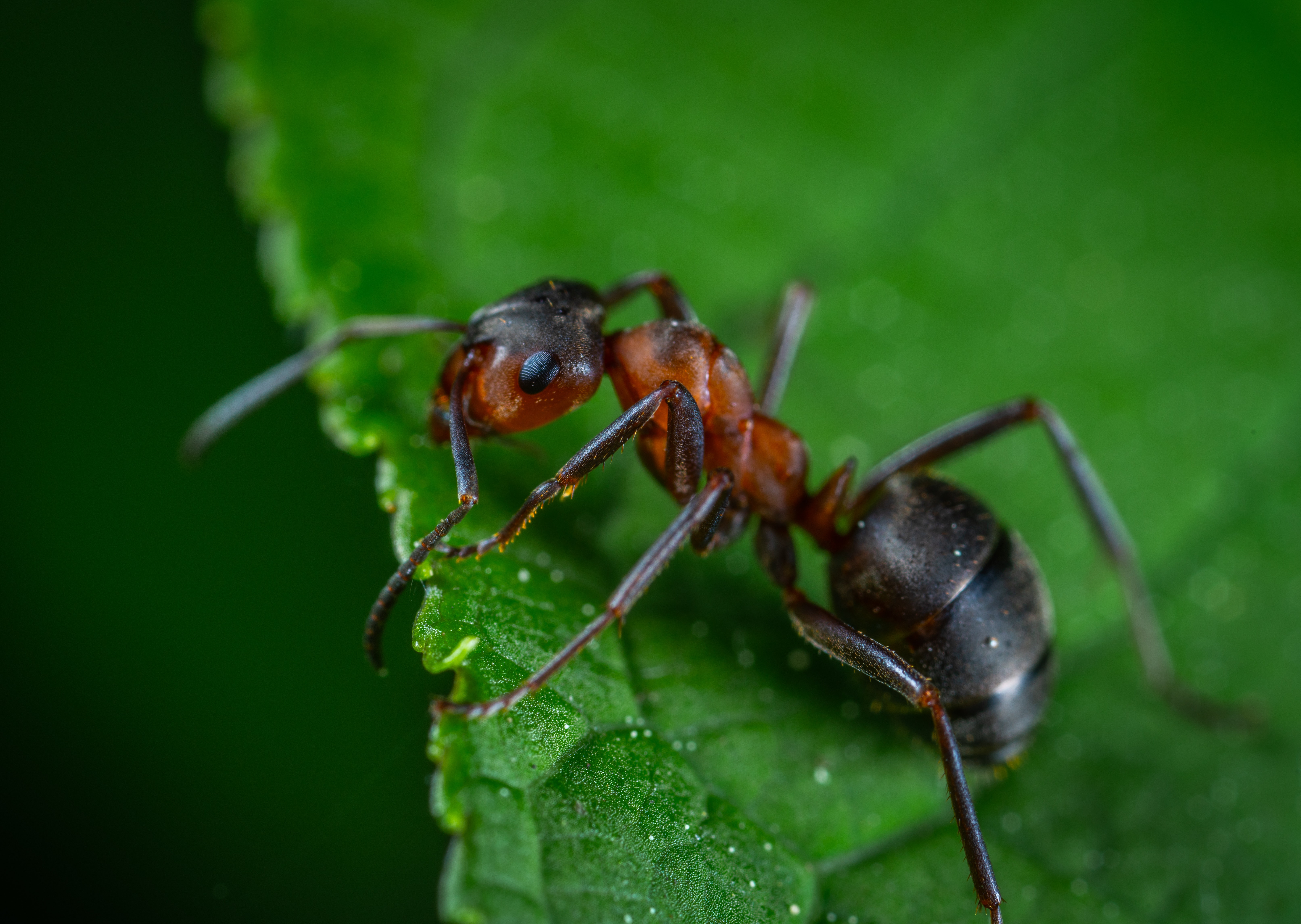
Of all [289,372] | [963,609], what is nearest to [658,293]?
[289,372]

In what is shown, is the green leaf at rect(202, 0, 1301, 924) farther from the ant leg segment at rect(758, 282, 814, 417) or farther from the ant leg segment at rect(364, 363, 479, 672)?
the ant leg segment at rect(758, 282, 814, 417)

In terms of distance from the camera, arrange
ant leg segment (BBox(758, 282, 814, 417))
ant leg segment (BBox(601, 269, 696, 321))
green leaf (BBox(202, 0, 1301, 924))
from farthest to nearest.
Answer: ant leg segment (BBox(758, 282, 814, 417)) → ant leg segment (BBox(601, 269, 696, 321)) → green leaf (BBox(202, 0, 1301, 924))

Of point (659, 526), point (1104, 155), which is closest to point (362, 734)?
point (659, 526)

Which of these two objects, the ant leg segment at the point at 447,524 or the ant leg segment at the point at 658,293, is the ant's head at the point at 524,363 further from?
the ant leg segment at the point at 658,293

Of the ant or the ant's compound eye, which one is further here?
the ant's compound eye

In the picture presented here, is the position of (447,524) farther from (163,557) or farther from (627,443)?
(163,557)

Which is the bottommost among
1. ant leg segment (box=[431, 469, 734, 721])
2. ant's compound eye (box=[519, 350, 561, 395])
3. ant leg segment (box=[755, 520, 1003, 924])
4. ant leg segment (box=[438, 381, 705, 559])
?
ant leg segment (box=[755, 520, 1003, 924])

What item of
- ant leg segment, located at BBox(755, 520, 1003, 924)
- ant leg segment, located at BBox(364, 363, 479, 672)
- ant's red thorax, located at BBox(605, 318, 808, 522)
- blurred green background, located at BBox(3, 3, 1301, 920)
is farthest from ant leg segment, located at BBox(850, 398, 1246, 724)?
A: ant leg segment, located at BBox(364, 363, 479, 672)
